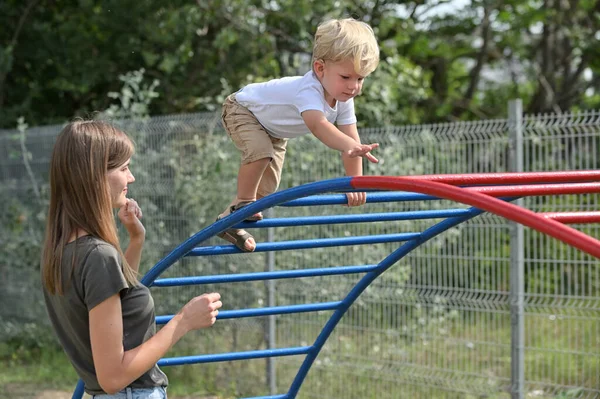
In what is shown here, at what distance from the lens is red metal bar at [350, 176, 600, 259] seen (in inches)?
82.8

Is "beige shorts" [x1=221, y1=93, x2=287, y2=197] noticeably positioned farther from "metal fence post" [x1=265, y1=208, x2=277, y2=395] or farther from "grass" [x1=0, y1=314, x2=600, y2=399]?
"metal fence post" [x1=265, y1=208, x2=277, y2=395]

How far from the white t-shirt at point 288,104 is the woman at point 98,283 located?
1.00 m

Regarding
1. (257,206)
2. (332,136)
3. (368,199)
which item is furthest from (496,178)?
(257,206)

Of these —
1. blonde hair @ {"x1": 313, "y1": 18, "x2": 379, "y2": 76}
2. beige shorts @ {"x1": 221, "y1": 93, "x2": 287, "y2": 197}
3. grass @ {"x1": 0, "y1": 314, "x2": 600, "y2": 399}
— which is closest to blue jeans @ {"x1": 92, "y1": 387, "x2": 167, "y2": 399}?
beige shorts @ {"x1": 221, "y1": 93, "x2": 287, "y2": 197}

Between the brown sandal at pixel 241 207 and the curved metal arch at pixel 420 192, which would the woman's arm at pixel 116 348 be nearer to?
the curved metal arch at pixel 420 192

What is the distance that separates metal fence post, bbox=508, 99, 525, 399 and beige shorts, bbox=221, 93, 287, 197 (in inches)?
81.6

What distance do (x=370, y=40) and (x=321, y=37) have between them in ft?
0.57

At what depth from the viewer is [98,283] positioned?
229cm

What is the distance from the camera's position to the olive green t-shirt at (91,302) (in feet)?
7.55

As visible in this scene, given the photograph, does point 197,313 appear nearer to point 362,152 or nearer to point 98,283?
point 98,283

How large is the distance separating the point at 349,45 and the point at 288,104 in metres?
0.34

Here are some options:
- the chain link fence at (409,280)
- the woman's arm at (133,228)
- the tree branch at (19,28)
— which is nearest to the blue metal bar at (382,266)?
the woman's arm at (133,228)

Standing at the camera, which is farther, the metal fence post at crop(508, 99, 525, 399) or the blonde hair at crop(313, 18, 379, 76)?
the metal fence post at crop(508, 99, 525, 399)

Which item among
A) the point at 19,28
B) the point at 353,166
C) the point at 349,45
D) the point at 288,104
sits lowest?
the point at 353,166
